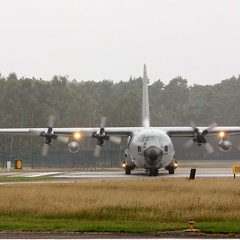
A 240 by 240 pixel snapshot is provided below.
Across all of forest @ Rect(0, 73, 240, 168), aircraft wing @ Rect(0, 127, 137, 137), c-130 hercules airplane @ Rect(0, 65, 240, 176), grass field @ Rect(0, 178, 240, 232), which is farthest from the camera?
forest @ Rect(0, 73, 240, 168)

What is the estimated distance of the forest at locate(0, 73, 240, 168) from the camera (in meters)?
93.4

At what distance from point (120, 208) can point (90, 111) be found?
378ft

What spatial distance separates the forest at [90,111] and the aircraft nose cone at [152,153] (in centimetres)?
3574

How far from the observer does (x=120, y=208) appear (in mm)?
26094

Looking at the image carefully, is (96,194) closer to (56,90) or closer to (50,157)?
(50,157)

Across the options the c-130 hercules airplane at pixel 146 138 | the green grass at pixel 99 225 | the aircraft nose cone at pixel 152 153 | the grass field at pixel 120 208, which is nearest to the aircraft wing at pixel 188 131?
the c-130 hercules airplane at pixel 146 138

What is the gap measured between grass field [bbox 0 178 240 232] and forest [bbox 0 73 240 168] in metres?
48.9

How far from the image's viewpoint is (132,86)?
641 ft

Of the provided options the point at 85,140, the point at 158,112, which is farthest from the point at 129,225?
the point at 158,112

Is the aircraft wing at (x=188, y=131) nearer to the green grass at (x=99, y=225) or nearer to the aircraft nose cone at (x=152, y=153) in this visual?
the aircraft nose cone at (x=152, y=153)

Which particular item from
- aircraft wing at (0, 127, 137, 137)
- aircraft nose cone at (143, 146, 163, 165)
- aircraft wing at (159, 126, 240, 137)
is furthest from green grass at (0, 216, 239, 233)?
aircraft wing at (159, 126, 240, 137)

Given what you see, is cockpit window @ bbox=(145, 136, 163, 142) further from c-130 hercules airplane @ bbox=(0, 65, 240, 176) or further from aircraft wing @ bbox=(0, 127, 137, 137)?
aircraft wing @ bbox=(0, 127, 137, 137)

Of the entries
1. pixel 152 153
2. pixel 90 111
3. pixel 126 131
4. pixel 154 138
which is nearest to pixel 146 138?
pixel 154 138

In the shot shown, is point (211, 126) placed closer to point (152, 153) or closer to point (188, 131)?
point (188, 131)
